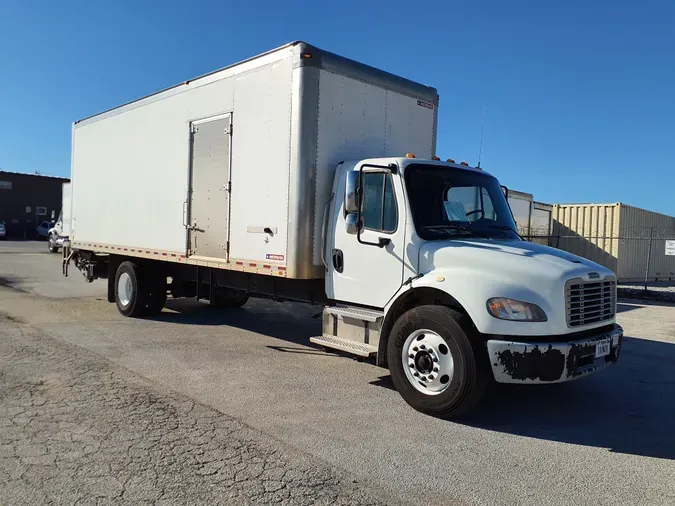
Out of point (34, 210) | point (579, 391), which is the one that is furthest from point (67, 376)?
point (34, 210)

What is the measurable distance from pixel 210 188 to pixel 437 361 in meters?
4.47

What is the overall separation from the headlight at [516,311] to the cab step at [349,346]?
151cm

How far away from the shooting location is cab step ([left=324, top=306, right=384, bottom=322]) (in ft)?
19.5

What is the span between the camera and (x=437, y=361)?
5184 millimetres

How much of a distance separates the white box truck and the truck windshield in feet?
0.07

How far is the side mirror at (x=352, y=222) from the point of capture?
19.6 ft

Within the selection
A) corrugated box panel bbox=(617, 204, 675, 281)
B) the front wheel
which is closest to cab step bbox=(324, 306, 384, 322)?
the front wheel

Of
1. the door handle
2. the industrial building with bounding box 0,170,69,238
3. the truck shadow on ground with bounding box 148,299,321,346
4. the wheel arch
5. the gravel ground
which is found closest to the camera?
the gravel ground

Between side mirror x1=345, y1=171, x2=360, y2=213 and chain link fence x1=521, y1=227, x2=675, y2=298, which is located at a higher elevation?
side mirror x1=345, y1=171, x2=360, y2=213

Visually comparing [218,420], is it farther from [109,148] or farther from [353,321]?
[109,148]

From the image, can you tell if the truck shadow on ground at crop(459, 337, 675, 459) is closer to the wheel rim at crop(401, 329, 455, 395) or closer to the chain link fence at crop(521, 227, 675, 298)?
the wheel rim at crop(401, 329, 455, 395)

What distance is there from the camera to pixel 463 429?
494cm

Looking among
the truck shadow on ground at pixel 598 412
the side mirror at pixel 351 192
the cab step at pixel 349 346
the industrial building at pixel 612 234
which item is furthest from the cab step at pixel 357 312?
the industrial building at pixel 612 234

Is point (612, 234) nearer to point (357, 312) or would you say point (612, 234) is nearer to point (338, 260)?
point (338, 260)
